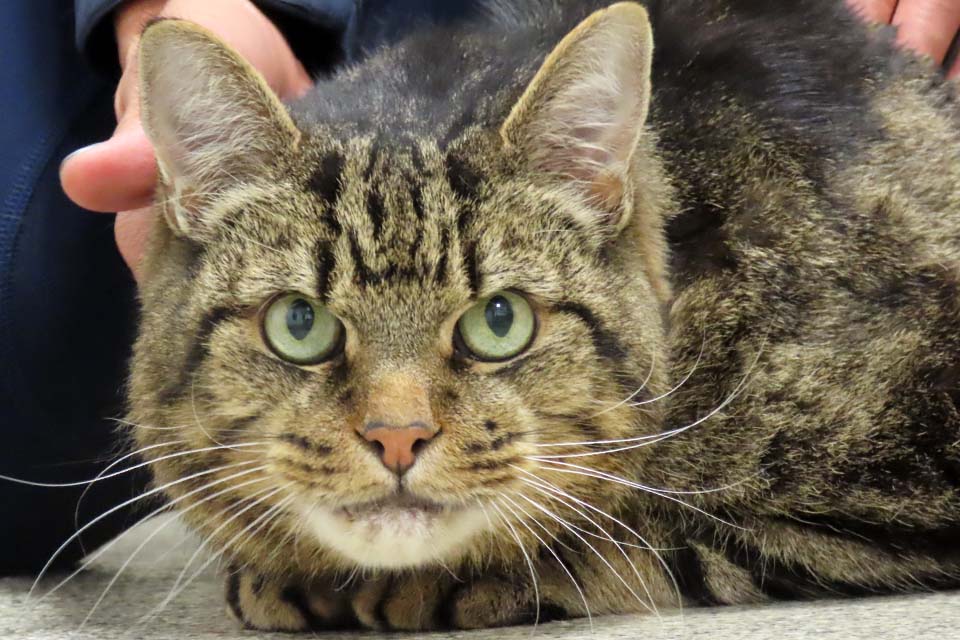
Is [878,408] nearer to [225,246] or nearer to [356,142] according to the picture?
[356,142]

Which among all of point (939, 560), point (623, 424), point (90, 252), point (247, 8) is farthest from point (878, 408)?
point (90, 252)

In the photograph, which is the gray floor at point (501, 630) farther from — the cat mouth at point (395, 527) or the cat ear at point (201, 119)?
the cat ear at point (201, 119)

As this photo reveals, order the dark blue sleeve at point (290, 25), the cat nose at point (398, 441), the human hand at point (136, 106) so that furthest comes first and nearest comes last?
the dark blue sleeve at point (290, 25), the human hand at point (136, 106), the cat nose at point (398, 441)

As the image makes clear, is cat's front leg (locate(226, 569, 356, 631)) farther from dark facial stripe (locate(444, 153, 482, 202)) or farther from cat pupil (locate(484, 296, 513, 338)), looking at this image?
dark facial stripe (locate(444, 153, 482, 202))

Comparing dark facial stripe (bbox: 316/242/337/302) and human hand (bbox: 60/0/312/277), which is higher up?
human hand (bbox: 60/0/312/277)

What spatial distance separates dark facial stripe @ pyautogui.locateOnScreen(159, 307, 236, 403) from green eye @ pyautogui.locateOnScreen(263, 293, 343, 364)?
2.6 inches

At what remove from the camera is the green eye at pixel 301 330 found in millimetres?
1358

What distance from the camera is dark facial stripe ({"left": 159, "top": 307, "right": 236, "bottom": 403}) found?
1.43 metres

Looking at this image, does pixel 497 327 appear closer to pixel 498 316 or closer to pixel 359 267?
pixel 498 316

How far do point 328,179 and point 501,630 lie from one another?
0.64 m

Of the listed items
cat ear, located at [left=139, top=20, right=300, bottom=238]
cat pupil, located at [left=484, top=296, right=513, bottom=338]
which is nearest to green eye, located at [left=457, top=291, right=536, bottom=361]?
cat pupil, located at [left=484, top=296, right=513, bottom=338]

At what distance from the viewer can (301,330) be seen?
1374mm

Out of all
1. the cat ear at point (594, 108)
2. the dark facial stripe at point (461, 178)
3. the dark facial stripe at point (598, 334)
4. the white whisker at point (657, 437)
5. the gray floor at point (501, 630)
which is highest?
the cat ear at point (594, 108)

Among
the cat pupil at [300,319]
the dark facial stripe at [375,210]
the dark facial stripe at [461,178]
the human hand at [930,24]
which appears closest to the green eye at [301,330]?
the cat pupil at [300,319]
